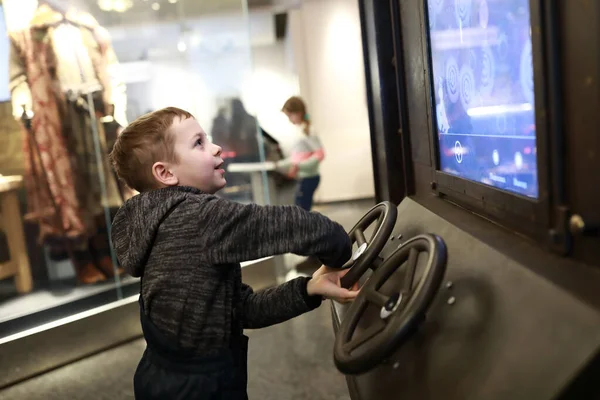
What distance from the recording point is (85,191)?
10.2 feet

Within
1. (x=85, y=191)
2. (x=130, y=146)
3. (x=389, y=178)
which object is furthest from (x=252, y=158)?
(x=130, y=146)

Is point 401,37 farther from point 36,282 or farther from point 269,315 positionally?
point 36,282

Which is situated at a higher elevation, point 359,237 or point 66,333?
point 359,237

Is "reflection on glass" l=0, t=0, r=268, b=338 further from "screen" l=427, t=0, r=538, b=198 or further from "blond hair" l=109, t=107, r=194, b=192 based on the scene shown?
"screen" l=427, t=0, r=538, b=198

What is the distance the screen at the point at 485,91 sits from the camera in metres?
0.81

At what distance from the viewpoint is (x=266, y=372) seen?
2.26 meters

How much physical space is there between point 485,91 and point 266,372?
1.63 metres

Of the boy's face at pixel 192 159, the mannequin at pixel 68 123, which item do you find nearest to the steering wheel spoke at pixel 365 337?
the boy's face at pixel 192 159

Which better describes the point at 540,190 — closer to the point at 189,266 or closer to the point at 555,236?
the point at 555,236

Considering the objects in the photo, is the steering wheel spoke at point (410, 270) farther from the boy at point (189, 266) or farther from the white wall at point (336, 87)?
the white wall at point (336, 87)

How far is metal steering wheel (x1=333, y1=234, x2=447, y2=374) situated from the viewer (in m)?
0.76

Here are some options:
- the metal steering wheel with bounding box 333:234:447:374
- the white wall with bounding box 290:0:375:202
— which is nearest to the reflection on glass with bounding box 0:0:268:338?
the metal steering wheel with bounding box 333:234:447:374

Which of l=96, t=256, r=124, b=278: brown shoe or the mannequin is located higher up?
the mannequin

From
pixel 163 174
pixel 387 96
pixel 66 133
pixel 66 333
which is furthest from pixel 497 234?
pixel 66 133
